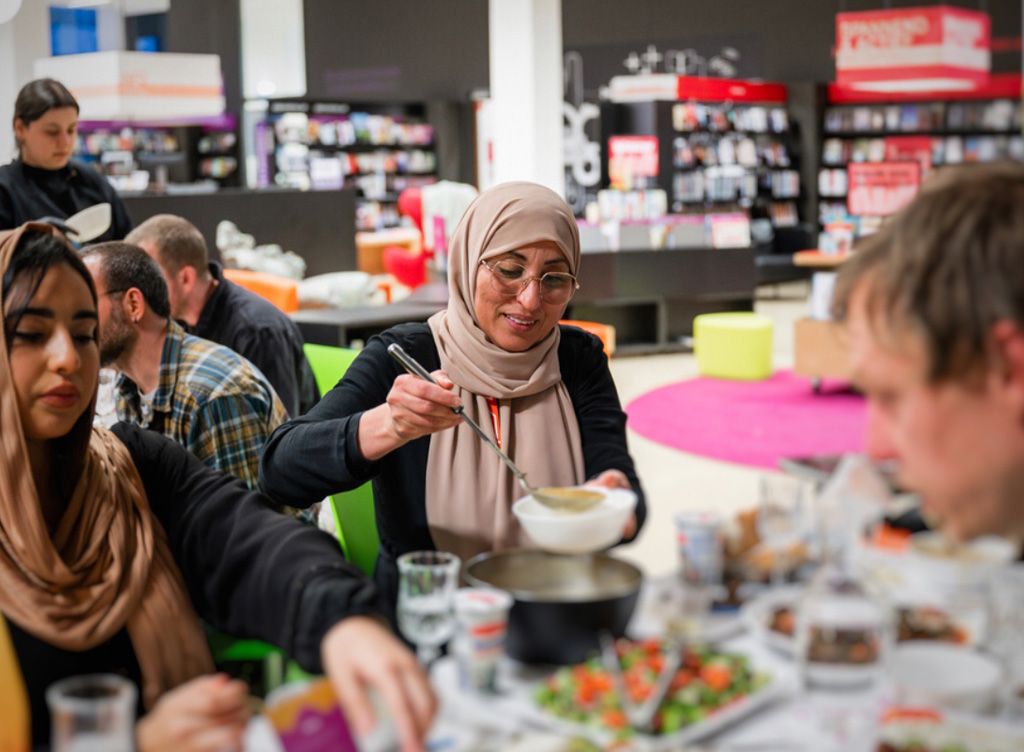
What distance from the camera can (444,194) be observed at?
10461 mm

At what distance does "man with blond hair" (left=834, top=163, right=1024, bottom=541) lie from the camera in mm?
1141

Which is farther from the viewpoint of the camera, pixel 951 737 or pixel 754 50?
pixel 754 50

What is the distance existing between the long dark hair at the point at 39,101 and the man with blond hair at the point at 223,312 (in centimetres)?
95

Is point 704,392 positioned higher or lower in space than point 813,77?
lower

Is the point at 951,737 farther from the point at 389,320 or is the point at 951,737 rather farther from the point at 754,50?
the point at 754,50

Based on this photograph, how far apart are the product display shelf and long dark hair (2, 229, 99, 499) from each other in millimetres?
12710

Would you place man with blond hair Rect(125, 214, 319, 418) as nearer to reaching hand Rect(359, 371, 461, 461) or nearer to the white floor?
the white floor

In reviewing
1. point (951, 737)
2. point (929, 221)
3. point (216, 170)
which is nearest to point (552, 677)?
point (951, 737)

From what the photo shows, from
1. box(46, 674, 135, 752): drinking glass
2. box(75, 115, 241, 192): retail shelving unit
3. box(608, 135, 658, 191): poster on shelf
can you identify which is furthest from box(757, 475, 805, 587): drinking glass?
box(75, 115, 241, 192): retail shelving unit

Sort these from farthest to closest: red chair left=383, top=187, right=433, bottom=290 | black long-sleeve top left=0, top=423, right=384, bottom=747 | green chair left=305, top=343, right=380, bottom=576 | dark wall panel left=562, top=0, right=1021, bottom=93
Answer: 1. red chair left=383, top=187, right=433, bottom=290
2. dark wall panel left=562, top=0, right=1021, bottom=93
3. green chair left=305, top=343, right=380, bottom=576
4. black long-sleeve top left=0, top=423, right=384, bottom=747

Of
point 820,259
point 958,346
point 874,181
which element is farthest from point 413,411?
point 874,181

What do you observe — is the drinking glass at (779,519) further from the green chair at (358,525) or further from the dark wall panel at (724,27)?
the dark wall panel at (724,27)

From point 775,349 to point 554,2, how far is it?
3599 mm

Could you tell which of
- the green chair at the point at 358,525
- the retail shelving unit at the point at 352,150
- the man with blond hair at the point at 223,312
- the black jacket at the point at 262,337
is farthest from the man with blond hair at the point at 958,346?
the retail shelving unit at the point at 352,150
